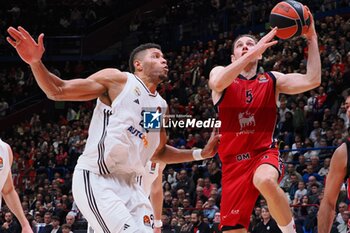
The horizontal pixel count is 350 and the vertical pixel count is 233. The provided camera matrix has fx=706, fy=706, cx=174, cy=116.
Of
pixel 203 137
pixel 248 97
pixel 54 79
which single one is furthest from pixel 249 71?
pixel 203 137

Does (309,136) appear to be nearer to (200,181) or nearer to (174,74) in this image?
(200,181)

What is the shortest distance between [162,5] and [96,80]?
22309 millimetres

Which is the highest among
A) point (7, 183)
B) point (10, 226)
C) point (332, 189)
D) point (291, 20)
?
point (291, 20)

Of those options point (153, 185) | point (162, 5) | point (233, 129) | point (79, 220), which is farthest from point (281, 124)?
point (162, 5)

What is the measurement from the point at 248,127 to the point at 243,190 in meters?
0.61

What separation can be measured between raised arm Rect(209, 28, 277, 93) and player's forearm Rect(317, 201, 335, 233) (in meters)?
1.48

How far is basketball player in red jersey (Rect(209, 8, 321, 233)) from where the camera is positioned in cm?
667

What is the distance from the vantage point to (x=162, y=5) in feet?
90.6

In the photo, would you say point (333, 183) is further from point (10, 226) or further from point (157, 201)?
point (10, 226)

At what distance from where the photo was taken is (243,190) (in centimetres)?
683

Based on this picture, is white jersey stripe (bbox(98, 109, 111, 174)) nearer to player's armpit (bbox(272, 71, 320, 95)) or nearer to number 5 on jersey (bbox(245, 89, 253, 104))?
number 5 on jersey (bbox(245, 89, 253, 104))

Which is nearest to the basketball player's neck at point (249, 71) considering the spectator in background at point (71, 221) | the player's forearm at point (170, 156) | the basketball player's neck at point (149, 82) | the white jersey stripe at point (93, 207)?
the player's forearm at point (170, 156)

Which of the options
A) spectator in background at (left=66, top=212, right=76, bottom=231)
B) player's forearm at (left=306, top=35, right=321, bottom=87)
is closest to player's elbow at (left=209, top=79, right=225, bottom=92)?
player's forearm at (left=306, top=35, right=321, bottom=87)

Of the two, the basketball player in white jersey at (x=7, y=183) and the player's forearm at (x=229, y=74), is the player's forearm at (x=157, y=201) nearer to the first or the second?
the basketball player in white jersey at (x=7, y=183)
